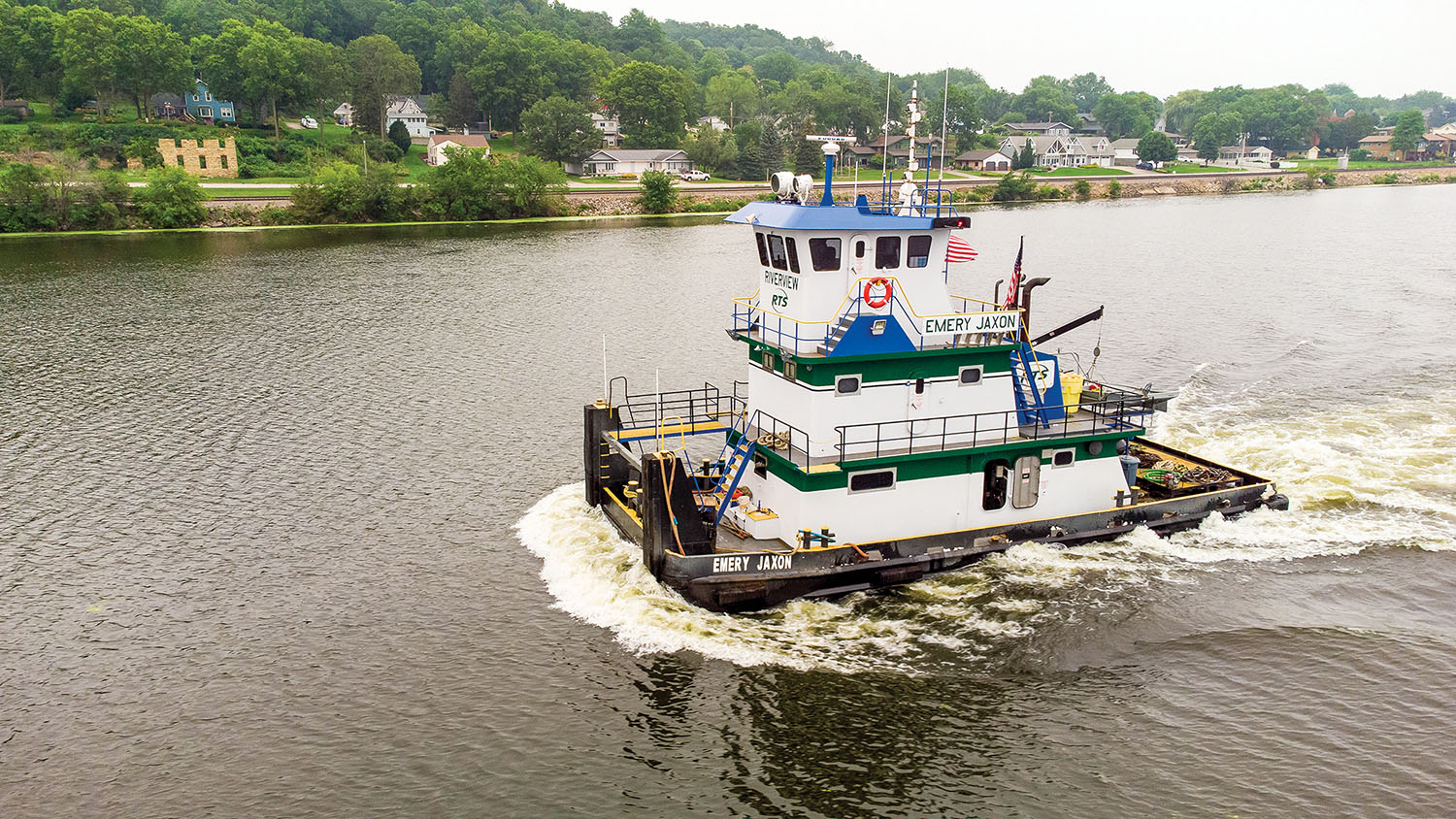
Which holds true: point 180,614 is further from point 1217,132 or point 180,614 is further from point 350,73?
point 1217,132

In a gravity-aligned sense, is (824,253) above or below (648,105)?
below

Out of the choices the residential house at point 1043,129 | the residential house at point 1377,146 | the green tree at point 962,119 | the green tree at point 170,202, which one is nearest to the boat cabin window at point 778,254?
the green tree at point 170,202

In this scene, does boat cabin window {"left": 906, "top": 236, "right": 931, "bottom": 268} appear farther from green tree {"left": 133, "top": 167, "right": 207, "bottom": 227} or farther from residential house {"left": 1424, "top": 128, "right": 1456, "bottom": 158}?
residential house {"left": 1424, "top": 128, "right": 1456, "bottom": 158}

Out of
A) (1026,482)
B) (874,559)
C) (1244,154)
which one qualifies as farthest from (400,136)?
(1244,154)

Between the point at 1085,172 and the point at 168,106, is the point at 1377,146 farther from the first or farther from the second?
the point at 168,106

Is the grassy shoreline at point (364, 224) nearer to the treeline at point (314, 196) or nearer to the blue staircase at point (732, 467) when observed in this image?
the treeline at point (314, 196)
